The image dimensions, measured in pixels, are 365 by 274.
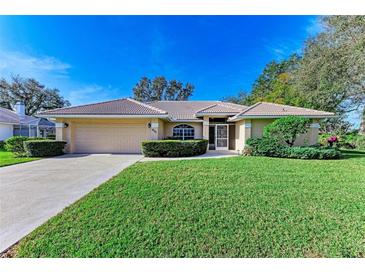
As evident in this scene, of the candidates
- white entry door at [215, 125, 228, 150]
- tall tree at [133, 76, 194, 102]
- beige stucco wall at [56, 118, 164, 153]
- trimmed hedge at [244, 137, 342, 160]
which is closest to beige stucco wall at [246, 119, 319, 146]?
trimmed hedge at [244, 137, 342, 160]

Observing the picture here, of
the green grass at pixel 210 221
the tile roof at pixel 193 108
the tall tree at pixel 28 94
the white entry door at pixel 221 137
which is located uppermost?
the tall tree at pixel 28 94

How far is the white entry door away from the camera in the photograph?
17.8m

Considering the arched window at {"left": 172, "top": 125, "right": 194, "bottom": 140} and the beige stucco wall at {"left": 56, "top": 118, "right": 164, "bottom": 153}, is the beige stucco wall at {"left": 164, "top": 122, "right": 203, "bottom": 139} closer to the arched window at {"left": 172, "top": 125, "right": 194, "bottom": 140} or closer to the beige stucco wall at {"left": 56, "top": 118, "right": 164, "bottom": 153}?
the arched window at {"left": 172, "top": 125, "right": 194, "bottom": 140}

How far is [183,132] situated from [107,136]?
7194 millimetres

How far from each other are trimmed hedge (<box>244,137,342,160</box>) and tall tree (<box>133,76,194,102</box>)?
3163 cm

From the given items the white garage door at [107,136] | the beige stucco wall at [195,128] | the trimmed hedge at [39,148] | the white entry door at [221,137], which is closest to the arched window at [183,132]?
the beige stucco wall at [195,128]

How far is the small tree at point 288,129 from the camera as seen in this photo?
37.9ft

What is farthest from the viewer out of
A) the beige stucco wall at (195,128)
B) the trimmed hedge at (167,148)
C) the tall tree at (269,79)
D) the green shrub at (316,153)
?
the tall tree at (269,79)

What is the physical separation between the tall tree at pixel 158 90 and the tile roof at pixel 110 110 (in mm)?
26484

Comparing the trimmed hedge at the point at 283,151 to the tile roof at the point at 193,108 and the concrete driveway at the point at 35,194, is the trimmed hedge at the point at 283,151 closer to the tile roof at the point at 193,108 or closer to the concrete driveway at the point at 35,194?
the tile roof at the point at 193,108

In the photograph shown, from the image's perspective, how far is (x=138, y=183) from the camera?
6.16 m

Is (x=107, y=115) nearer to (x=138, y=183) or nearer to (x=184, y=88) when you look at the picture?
(x=138, y=183)

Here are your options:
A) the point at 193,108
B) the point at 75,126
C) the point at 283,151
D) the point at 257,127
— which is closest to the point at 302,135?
the point at 257,127

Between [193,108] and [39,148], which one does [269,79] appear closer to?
[193,108]
